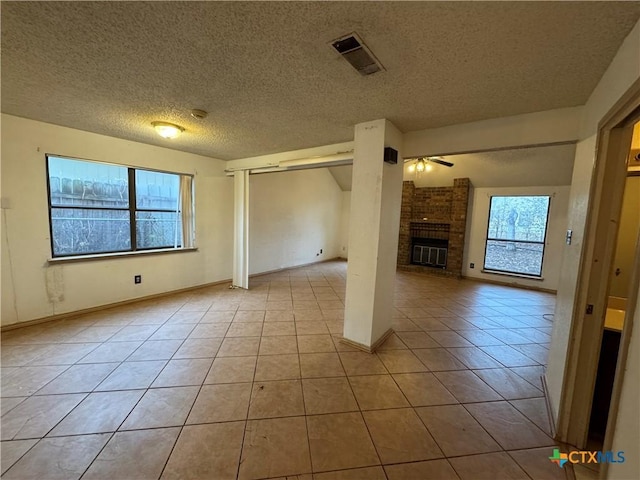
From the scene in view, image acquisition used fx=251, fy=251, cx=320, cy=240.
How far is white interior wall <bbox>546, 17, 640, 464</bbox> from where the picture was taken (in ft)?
3.30

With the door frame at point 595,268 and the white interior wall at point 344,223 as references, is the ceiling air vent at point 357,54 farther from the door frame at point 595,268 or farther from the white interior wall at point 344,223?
the white interior wall at point 344,223

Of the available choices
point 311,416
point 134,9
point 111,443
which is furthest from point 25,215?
point 311,416

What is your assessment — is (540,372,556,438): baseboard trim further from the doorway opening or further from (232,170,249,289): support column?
(232,170,249,289): support column

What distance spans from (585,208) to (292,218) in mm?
5445

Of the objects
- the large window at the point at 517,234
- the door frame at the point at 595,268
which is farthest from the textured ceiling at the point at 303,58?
the large window at the point at 517,234

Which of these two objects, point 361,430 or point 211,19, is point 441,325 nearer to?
point 361,430

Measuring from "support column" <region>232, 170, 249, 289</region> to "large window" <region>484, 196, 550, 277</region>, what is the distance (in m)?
5.53

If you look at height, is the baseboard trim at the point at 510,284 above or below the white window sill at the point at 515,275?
below

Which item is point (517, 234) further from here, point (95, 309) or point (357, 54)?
point (95, 309)

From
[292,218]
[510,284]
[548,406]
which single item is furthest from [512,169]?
[292,218]

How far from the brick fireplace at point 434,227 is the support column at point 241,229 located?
429cm

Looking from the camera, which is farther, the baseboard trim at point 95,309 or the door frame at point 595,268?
the baseboard trim at point 95,309

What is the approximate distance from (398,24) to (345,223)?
7.30 meters

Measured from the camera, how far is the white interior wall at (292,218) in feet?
18.3
